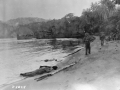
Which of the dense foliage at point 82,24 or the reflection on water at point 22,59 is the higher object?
the dense foliage at point 82,24

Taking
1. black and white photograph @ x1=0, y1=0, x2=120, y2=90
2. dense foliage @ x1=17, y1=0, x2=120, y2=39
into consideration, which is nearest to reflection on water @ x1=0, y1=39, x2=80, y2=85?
black and white photograph @ x1=0, y1=0, x2=120, y2=90

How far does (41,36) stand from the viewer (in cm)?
11975

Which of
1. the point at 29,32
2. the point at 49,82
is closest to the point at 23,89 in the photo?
the point at 49,82

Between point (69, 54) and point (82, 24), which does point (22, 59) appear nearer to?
point (69, 54)

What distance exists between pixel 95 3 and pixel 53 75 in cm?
6774

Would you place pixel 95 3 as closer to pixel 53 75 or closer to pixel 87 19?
pixel 87 19

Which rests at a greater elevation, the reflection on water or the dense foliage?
the dense foliage

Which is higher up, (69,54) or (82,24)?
(82,24)

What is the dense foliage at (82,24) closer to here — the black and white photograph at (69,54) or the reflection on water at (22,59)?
the black and white photograph at (69,54)

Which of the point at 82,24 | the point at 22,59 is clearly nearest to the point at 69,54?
the point at 22,59

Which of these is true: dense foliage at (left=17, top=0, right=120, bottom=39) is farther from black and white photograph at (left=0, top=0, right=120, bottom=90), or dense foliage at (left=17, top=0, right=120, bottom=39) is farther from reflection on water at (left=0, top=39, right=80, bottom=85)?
reflection on water at (left=0, top=39, right=80, bottom=85)

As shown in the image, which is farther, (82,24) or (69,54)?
(82,24)

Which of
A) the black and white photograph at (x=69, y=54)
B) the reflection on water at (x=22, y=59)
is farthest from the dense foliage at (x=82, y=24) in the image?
the reflection on water at (x=22, y=59)

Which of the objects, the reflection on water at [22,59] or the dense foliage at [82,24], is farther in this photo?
the dense foliage at [82,24]
